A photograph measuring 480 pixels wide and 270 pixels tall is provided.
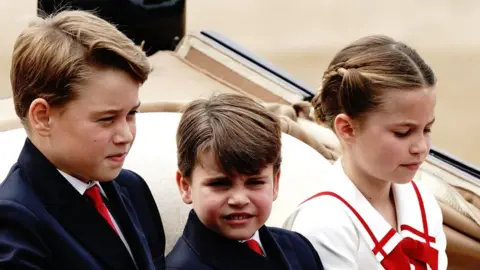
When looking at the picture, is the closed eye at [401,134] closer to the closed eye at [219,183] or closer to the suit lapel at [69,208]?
the closed eye at [219,183]

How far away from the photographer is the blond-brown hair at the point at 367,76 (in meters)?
1.88

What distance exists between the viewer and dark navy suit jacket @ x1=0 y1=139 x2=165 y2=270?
4.85ft

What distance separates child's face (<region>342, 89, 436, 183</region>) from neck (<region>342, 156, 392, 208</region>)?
5 centimetres

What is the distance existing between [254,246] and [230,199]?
0.37 ft

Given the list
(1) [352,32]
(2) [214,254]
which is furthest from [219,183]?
(1) [352,32]

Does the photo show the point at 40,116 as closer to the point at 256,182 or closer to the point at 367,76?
the point at 256,182

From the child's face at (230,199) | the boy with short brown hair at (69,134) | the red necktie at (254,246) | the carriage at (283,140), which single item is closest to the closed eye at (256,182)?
the child's face at (230,199)

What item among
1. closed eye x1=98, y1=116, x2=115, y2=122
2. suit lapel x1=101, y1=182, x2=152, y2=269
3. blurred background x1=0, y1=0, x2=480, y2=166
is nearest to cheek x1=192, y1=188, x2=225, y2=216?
suit lapel x1=101, y1=182, x2=152, y2=269

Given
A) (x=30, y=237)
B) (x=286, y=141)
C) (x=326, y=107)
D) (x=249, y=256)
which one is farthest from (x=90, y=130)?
(x=286, y=141)

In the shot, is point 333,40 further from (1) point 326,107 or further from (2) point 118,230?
(2) point 118,230

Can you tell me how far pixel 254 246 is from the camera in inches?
68.4

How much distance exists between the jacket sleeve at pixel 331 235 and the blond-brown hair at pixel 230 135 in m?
0.21

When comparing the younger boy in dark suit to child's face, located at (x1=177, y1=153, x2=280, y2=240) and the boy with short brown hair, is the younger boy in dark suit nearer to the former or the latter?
child's face, located at (x1=177, y1=153, x2=280, y2=240)

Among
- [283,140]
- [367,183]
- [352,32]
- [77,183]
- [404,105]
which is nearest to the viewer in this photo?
[77,183]
